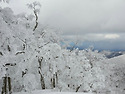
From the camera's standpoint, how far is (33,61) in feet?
68.7

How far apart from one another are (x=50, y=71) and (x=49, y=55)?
355 centimetres

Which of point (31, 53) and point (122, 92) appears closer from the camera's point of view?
point (31, 53)

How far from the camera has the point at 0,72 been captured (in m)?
11.2

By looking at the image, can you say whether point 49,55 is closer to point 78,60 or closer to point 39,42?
point 39,42

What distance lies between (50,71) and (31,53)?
590 cm

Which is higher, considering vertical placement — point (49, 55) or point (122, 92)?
point (49, 55)

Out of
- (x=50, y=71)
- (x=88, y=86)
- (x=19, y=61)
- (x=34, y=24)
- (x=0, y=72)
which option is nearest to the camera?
(x=0, y=72)

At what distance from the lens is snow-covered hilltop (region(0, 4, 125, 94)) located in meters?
12.6

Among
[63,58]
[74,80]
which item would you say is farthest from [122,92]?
[63,58]

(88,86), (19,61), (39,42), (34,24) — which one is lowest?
(88,86)

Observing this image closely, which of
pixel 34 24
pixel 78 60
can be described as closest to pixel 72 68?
pixel 78 60

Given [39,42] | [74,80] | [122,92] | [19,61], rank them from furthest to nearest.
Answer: [122,92] → [74,80] → [39,42] → [19,61]

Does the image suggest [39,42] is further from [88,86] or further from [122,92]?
[122,92]

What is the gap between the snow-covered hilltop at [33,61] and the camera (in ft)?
41.3
